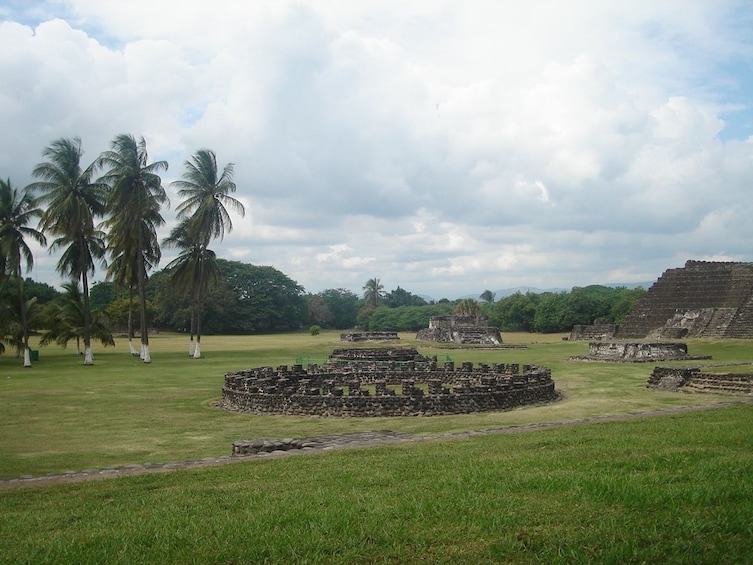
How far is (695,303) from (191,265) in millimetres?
36873

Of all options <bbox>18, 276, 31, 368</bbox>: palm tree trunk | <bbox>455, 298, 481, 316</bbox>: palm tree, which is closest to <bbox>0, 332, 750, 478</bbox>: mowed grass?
<bbox>18, 276, 31, 368</bbox>: palm tree trunk

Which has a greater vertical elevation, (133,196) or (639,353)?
(133,196)

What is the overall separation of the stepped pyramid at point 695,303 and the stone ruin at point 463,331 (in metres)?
9.90

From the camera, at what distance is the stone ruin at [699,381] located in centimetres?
2014

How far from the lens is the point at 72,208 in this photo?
38.0m

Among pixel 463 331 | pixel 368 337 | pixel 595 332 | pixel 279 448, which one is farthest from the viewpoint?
pixel 368 337

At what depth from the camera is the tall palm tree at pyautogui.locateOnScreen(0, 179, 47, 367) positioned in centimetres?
3723

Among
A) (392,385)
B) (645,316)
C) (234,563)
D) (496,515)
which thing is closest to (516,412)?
(392,385)

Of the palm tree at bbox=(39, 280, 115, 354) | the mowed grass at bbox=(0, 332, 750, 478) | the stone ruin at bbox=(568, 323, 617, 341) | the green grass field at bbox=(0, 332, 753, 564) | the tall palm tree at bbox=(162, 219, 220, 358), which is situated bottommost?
the mowed grass at bbox=(0, 332, 750, 478)

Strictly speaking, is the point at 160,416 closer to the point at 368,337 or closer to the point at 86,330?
the point at 86,330

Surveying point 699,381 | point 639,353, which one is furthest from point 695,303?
point 699,381

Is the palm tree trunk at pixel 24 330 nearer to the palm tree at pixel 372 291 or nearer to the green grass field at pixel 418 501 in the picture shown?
the green grass field at pixel 418 501

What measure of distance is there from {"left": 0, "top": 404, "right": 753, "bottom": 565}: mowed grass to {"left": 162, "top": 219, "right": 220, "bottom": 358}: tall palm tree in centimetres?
Answer: 3557

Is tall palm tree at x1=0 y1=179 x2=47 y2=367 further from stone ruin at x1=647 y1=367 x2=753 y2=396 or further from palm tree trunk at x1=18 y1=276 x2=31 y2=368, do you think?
stone ruin at x1=647 y1=367 x2=753 y2=396
